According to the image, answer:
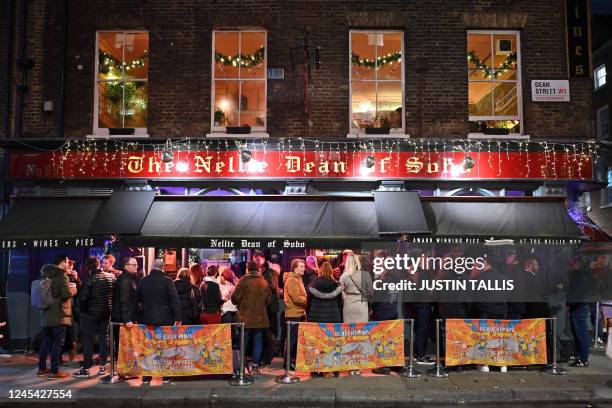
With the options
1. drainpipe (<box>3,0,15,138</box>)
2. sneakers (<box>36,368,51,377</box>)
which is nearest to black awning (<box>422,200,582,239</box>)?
sneakers (<box>36,368,51,377</box>)

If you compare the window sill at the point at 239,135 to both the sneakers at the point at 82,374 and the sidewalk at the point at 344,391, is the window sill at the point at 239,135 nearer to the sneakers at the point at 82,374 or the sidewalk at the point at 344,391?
the sidewalk at the point at 344,391

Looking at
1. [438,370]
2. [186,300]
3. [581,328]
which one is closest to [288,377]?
[186,300]

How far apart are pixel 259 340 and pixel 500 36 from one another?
8.61 m

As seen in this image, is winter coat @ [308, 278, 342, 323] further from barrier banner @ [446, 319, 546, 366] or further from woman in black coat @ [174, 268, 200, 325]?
woman in black coat @ [174, 268, 200, 325]

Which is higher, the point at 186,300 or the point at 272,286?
the point at 272,286

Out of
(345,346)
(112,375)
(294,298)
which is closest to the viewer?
(112,375)

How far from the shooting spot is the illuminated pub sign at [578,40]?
11688mm

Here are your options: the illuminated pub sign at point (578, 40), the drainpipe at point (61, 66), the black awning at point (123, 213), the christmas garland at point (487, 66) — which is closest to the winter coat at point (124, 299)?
the black awning at point (123, 213)

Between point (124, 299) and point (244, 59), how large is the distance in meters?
6.10

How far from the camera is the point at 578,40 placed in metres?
11.7

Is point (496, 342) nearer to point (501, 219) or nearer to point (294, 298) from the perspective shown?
point (501, 219)

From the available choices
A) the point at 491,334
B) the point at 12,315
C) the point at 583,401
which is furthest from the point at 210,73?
the point at 583,401

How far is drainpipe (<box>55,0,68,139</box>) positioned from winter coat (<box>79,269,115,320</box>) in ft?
14.3

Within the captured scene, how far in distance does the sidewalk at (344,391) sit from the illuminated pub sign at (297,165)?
13.9 ft
